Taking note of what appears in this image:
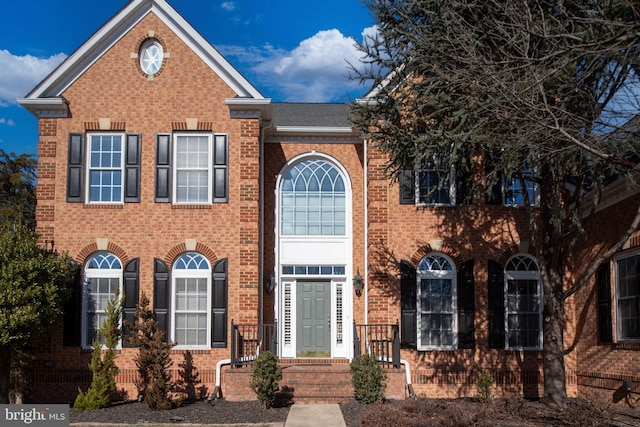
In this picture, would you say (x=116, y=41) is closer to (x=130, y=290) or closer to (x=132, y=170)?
(x=132, y=170)

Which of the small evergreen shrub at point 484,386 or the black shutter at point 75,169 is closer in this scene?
the small evergreen shrub at point 484,386

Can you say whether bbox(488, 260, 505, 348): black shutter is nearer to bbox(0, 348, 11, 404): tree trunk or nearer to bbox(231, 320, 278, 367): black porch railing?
bbox(231, 320, 278, 367): black porch railing

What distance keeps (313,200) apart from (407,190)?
252 centimetres

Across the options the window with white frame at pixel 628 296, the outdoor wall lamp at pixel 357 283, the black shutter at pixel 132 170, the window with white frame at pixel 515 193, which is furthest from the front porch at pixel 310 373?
the window with white frame at pixel 628 296

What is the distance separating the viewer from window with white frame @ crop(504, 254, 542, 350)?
16.9 metres

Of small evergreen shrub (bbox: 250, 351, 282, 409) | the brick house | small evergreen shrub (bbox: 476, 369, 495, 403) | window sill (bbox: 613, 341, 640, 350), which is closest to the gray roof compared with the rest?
the brick house

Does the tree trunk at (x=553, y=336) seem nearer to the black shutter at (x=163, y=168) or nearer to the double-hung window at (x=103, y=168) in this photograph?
the black shutter at (x=163, y=168)

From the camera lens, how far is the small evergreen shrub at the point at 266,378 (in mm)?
13977

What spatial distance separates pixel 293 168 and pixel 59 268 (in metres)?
6.03

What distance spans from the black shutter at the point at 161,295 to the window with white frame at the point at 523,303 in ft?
25.3

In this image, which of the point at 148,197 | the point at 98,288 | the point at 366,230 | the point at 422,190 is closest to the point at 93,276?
the point at 98,288

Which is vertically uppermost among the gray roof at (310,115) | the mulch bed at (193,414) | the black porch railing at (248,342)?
the gray roof at (310,115)

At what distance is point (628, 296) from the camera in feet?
48.0

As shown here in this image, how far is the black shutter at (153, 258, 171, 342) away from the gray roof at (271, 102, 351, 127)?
4633mm
